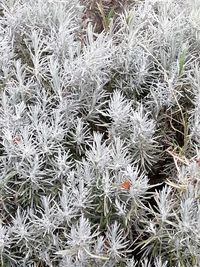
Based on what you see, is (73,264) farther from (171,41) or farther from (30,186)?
(171,41)

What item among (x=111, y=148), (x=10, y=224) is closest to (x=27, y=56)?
(x=111, y=148)

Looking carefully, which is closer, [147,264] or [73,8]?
[147,264]

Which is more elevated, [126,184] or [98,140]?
[98,140]

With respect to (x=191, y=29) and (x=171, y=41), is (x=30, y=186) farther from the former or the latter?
(x=191, y=29)

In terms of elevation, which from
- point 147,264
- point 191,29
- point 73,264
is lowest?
point 147,264

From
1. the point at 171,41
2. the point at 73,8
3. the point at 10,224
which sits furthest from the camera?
the point at 73,8

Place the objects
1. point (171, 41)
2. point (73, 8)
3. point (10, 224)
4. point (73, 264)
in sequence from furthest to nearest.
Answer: point (73, 8) < point (171, 41) < point (10, 224) < point (73, 264)

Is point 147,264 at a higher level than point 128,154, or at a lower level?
lower
